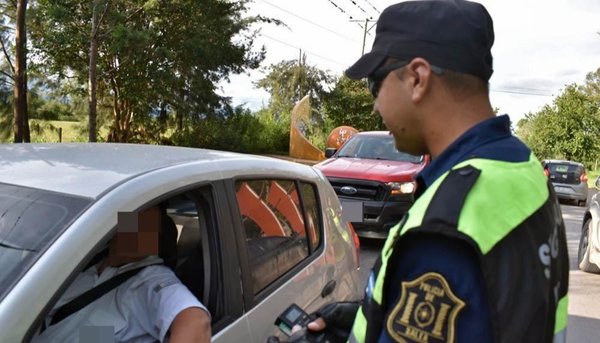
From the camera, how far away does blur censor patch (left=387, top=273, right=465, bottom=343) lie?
89 cm

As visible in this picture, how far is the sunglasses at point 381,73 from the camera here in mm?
1090

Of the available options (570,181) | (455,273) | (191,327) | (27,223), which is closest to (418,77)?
(455,273)

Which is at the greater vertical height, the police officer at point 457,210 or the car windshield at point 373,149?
the police officer at point 457,210

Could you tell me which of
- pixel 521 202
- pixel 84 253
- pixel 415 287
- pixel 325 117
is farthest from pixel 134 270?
pixel 325 117

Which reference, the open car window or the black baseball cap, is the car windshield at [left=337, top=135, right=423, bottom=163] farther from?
the black baseball cap

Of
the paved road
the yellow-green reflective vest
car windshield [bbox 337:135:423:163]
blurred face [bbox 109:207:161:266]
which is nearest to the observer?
the yellow-green reflective vest

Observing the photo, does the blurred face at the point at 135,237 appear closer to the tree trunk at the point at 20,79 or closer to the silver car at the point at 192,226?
the silver car at the point at 192,226

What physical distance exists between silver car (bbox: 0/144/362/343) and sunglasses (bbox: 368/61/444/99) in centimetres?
92

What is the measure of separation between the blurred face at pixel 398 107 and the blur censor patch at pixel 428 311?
380mm

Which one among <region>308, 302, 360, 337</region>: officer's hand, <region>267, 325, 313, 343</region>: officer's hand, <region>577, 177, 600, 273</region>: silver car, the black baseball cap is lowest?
<region>577, 177, 600, 273</region>: silver car

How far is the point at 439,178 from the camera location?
3.34 ft

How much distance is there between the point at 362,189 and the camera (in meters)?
7.44

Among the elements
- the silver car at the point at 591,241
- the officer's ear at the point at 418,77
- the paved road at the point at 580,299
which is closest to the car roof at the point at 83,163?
the officer's ear at the point at 418,77

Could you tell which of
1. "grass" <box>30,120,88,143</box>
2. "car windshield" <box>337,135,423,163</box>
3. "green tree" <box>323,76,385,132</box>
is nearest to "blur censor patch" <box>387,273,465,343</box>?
"car windshield" <box>337,135,423,163</box>
